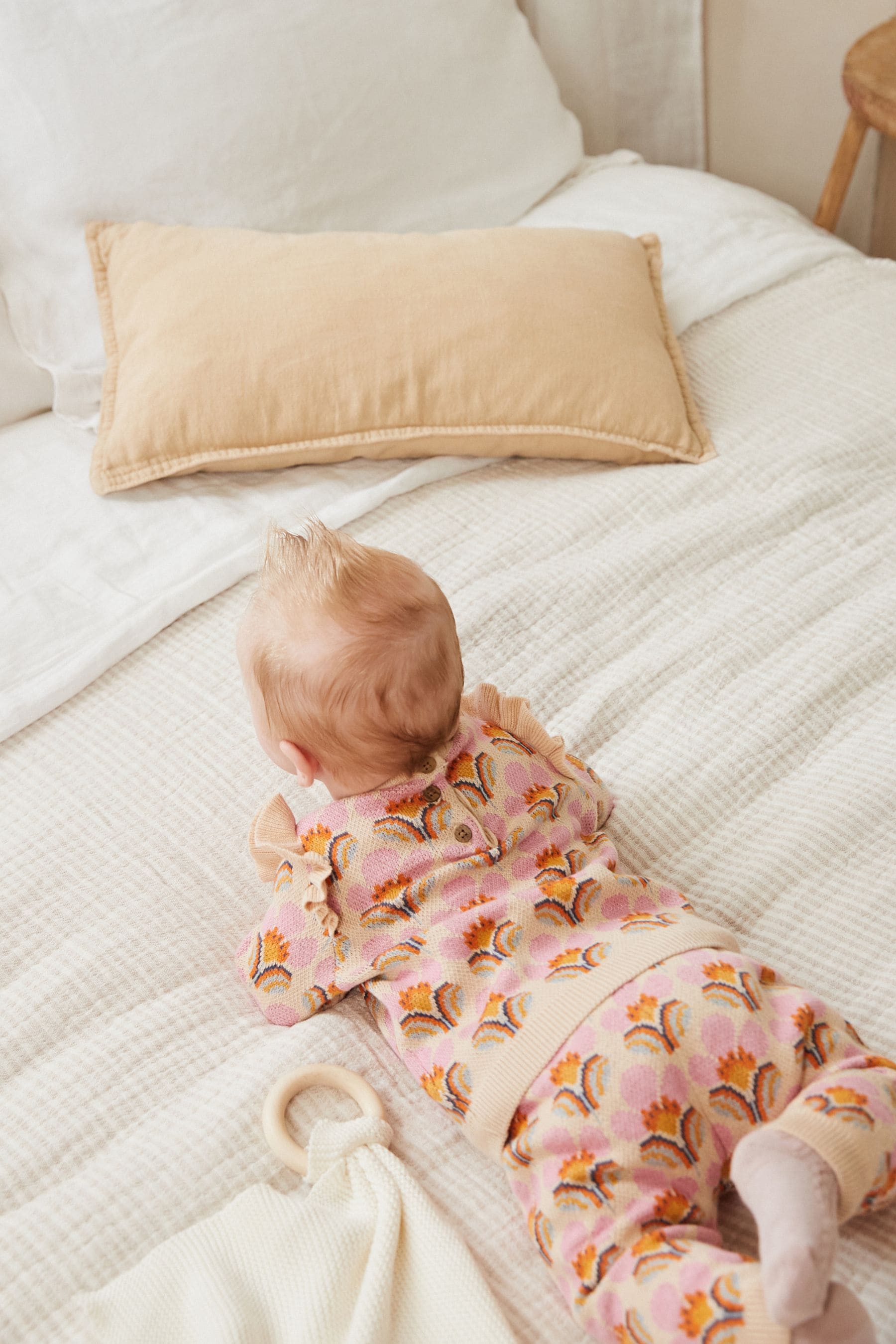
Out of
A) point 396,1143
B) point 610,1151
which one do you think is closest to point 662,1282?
point 610,1151

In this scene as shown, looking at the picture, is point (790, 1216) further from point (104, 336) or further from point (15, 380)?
point (15, 380)

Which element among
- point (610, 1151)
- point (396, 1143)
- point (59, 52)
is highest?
point (59, 52)

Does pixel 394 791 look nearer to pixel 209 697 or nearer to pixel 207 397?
pixel 209 697

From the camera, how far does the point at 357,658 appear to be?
852 millimetres

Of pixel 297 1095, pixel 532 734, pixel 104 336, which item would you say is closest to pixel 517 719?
pixel 532 734

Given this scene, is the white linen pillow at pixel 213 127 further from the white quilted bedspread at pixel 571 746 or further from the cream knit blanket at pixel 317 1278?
the cream knit blanket at pixel 317 1278

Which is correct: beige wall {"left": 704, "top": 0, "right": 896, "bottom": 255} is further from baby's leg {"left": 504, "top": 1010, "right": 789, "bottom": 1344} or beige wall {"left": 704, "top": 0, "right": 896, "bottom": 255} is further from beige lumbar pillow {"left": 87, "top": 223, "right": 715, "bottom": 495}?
baby's leg {"left": 504, "top": 1010, "right": 789, "bottom": 1344}

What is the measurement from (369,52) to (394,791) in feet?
3.91

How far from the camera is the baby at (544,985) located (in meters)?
0.68

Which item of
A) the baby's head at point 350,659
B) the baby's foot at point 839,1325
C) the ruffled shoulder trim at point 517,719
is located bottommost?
the ruffled shoulder trim at point 517,719

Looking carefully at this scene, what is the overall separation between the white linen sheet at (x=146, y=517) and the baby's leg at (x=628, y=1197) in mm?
694

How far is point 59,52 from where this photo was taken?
1.48 meters

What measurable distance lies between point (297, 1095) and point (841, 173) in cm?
179

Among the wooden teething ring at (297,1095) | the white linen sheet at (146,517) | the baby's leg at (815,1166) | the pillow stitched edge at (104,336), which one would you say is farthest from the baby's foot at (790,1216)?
the pillow stitched edge at (104,336)
